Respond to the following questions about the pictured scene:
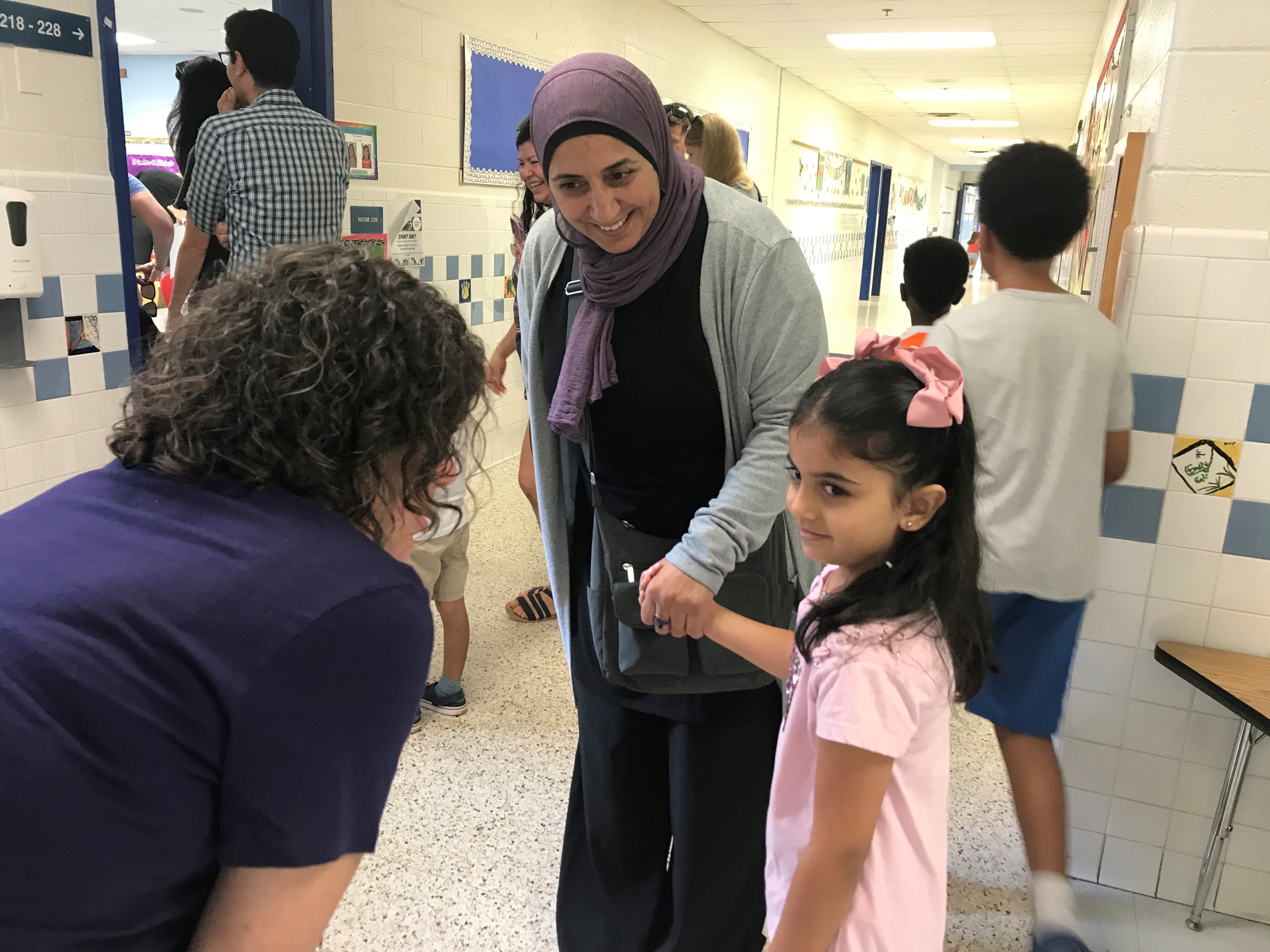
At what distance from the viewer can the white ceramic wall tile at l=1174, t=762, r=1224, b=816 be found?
2078 millimetres

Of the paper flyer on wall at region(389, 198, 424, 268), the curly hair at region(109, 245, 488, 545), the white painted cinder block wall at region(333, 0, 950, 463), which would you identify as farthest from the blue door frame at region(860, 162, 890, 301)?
the curly hair at region(109, 245, 488, 545)

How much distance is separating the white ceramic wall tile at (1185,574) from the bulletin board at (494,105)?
355 centimetres

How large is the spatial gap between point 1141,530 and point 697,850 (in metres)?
1.17

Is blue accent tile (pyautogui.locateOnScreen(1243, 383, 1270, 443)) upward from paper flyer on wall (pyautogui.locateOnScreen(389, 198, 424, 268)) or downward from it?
downward

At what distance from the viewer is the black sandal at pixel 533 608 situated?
3457 mm

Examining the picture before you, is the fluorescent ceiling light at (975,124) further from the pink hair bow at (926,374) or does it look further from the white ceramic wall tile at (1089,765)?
the pink hair bow at (926,374)

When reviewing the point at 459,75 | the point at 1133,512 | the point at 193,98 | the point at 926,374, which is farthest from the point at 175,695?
the point at 459,75

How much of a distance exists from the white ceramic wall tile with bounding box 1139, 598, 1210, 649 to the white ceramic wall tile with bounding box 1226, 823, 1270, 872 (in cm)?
43

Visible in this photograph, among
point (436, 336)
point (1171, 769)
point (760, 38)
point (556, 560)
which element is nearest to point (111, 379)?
point (556, 560)

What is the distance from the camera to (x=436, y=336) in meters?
0.90

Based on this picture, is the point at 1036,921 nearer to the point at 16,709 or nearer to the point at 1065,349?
the point at 1065,349

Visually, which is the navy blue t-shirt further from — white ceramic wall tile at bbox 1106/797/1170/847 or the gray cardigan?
white ceramic wall tile at bbox 1106/797/1170/847

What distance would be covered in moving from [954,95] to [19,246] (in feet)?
35.0

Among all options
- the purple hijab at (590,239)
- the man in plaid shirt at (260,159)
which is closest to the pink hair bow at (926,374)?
the purple hijab at (590,239)
